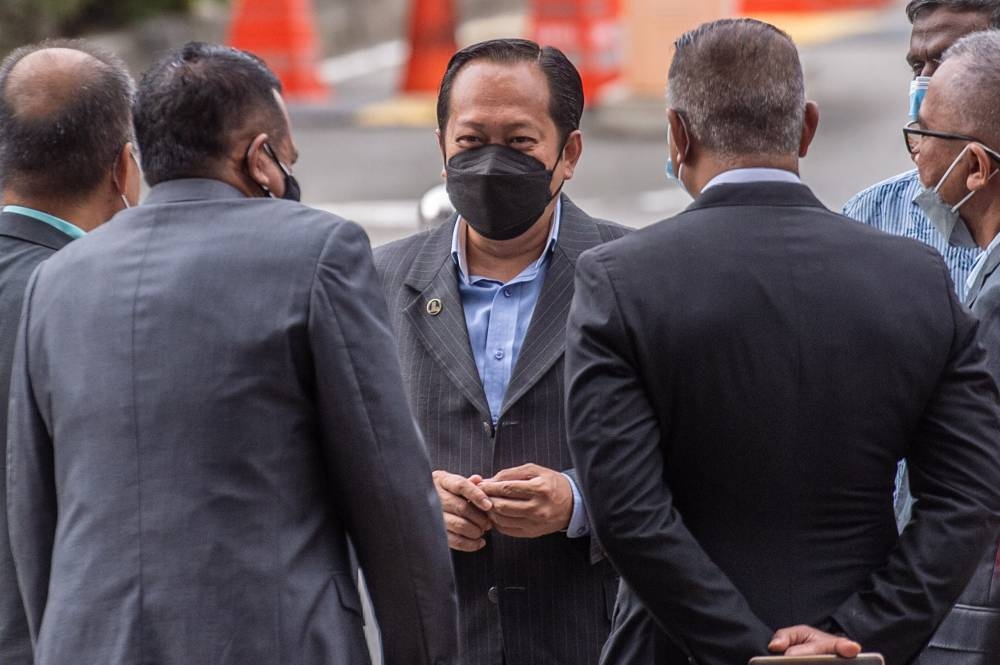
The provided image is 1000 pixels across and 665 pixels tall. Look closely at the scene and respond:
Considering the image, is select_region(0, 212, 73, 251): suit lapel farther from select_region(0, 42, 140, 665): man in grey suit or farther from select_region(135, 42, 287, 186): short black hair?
select_region(135, 42, 287, 186): short black hair

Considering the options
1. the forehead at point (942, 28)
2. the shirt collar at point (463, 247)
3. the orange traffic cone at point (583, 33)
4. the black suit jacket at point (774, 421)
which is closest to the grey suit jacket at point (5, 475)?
the shirt collar at point (463, 247)

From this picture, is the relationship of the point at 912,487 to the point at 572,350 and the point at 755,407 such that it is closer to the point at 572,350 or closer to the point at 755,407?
the point at 755,407

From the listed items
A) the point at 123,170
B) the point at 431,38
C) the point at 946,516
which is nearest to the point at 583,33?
the point at 431,38

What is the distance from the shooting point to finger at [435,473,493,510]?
3.08 meters

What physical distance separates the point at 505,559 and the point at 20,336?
3.68 feet

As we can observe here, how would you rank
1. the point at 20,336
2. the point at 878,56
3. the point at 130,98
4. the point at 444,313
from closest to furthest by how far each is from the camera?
1. the point at 20,336
2. the point at 130,98
3. the point at 444,313
4. the point at 878,56

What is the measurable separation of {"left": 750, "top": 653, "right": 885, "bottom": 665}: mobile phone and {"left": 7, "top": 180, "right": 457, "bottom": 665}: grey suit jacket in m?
0.56

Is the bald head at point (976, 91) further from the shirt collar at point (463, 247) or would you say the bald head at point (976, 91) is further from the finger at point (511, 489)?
the finger at point (511, 489)

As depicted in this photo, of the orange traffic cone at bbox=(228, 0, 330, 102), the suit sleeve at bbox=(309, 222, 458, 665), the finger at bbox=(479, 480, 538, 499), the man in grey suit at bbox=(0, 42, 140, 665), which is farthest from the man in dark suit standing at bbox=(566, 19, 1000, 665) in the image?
the orange traffic cone at bbox=(228, 0, 330, 102)

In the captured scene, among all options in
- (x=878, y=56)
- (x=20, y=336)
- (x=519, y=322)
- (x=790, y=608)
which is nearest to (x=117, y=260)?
(x=20, y=336)

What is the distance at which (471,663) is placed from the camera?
3.23m

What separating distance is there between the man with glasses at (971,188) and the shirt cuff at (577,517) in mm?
722

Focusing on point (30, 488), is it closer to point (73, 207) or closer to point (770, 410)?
point (73, 207)

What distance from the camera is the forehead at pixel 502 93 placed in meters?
3.38
